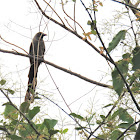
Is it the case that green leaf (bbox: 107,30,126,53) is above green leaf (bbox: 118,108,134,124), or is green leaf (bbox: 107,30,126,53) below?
above

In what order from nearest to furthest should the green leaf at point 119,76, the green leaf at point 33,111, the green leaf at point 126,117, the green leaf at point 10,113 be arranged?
1. the green leaf at point 119,76
2. the green leaf at point 126,117
3. the green leaf at point 33,111
4. the green leaf at point 10,113

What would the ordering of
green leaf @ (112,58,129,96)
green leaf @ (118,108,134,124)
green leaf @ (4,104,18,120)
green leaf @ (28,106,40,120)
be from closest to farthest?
green leaf @ (112,58,129,96) < green leaf @ (118,108,134,124) < green leaf @ (28,106,40,120) < green leaf @ (4,104,18,120)

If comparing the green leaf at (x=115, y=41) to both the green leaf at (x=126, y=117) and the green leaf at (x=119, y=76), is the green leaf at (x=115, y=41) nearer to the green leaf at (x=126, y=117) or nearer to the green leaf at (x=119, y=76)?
the green leaf at (x=119, y=76)

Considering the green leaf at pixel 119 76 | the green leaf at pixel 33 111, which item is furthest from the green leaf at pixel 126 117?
the green leaf at pixel 33 111

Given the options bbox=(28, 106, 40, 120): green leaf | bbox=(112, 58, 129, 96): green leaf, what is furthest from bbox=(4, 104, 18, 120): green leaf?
bbox=(112, 58, 129, 96): green leaf

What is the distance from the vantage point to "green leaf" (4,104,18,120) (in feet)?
4.61

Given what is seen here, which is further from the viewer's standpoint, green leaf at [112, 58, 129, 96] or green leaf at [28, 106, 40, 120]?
green leaf at [28, 106, 40, 120]

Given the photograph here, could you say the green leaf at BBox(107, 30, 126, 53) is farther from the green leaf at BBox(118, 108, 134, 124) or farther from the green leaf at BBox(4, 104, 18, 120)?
the green leaf at BBox(4, 104, 18, 120)

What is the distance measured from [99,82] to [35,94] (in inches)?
17.8

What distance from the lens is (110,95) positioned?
156 centimetres

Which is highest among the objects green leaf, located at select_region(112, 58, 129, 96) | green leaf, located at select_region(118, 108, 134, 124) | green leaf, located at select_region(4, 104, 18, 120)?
green leaf, located at select_region(4, 104, 18, 120)

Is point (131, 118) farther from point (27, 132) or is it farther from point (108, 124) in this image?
point (27, 132)

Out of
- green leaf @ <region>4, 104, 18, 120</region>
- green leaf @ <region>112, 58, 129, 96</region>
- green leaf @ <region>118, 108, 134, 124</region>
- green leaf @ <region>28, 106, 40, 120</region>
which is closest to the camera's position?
green leaf @ <region>112, 58, 129, 96</region>

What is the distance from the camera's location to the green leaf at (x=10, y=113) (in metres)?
1.41
